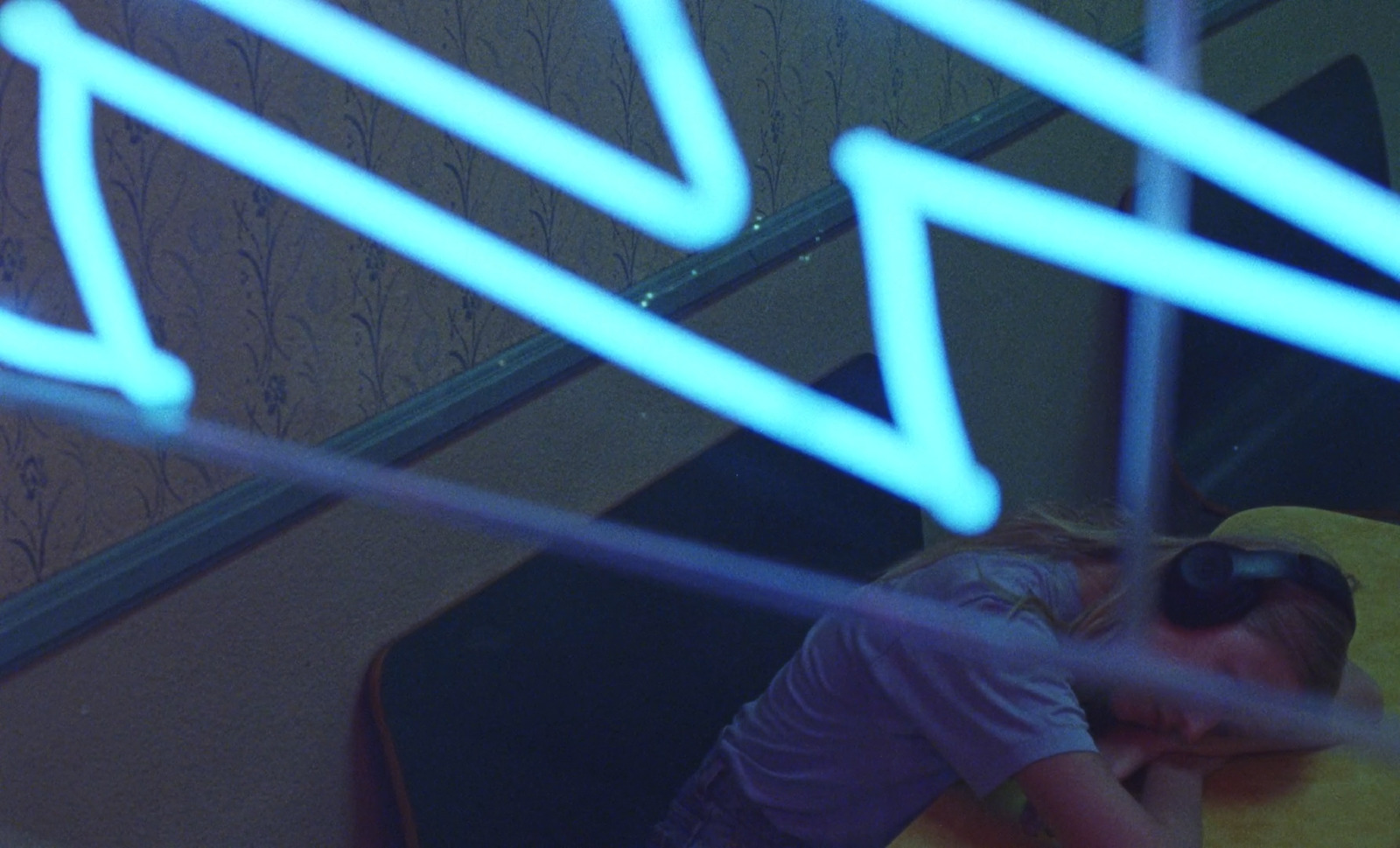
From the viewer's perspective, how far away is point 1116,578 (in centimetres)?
129

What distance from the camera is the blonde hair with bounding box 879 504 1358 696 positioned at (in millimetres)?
1156

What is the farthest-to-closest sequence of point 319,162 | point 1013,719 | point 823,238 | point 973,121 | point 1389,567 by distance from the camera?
point 973,121
point 823,238
point 1389,567
point 319,162
point 1013,719

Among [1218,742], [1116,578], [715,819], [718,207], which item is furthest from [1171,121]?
[715,819]

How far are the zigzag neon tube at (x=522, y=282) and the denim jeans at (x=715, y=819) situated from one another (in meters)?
0.45

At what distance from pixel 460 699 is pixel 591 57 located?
64 cm

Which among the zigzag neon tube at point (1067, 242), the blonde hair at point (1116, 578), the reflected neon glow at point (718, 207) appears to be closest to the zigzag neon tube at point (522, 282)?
the reflected neon glow at point (718, 207)

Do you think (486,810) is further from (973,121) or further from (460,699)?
(973,121)

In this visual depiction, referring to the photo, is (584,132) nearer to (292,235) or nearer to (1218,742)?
(292,235)

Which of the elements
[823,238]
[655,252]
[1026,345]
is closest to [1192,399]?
[1026,345]

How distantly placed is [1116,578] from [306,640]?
0.73 metres

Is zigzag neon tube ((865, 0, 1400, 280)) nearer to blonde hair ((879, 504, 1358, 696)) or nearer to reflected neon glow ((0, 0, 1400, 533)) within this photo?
reflected neon glow ((0, 0, 1400, 533))

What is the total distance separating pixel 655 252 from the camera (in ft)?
5.32

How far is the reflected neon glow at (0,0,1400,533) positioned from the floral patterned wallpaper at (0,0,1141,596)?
0.05ft

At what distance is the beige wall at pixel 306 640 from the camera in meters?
1.23
